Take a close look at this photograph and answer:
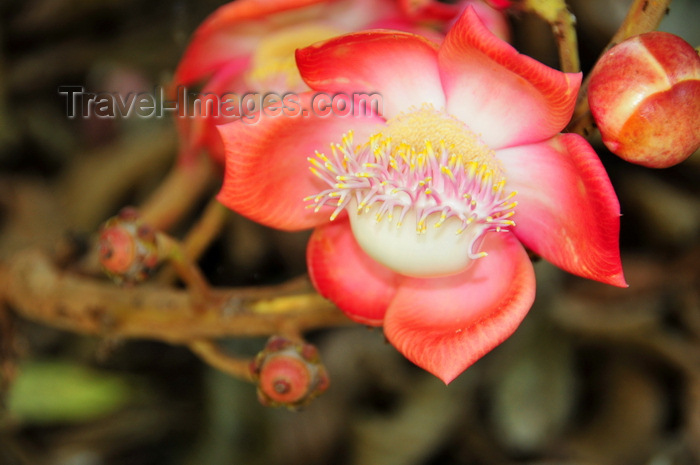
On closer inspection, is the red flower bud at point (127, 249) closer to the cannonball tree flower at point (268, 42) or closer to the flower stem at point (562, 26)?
the cannonball tree flower at point (268, 42)

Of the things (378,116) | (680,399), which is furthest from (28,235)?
(680,399)

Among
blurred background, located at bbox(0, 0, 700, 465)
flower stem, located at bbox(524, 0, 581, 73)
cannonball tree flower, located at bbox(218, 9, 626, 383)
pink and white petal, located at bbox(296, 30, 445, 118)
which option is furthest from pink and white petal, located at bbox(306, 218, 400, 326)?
blurred background, located at bbox(0, 0, 700, 465)

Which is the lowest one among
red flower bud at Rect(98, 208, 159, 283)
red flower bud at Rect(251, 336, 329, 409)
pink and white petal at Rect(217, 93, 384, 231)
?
red flower bud at Rect(251, 336, 329, 409)

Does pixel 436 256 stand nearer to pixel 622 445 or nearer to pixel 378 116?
pixel 378 116

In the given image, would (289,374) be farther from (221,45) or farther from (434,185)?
(221,45)

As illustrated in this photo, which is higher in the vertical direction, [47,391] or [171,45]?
[171,45]

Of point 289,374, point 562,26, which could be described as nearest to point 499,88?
point 562,26

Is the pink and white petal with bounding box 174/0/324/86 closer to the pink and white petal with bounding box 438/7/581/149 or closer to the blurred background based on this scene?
the pink and white petal with bounding box 438/7/581/149
